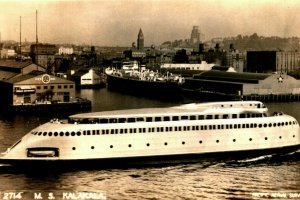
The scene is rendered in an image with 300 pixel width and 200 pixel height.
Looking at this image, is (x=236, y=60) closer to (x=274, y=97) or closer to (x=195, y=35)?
(x=195, y=35)

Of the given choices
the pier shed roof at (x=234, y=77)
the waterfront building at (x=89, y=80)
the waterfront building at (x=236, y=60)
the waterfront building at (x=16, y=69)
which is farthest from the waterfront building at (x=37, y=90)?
the waterfront building at (x=236, y=60)

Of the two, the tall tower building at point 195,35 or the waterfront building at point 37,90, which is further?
the tall tower building at point 195,35

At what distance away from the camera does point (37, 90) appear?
117ft

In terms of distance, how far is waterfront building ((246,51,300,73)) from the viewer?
3122 inches

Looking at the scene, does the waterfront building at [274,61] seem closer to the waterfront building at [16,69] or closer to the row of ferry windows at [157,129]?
the waterfront building at [16,69]

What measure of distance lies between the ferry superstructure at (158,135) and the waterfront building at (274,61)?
61.7 meters

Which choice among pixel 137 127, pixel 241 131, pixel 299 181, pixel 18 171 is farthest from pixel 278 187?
pixel 18 171

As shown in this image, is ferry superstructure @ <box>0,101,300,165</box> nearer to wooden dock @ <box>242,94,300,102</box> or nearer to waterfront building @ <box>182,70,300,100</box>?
wooden dock @ <box>242,94,300,102</box>

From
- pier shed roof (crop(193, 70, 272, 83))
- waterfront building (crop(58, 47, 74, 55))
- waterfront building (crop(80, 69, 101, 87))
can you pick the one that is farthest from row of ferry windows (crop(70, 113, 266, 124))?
waterfront building (crop(58, 47, 74, 55))

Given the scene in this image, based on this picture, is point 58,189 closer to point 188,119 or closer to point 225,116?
point 188,119

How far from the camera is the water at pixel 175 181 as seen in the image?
1377 centimetres

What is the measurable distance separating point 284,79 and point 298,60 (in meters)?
38.3

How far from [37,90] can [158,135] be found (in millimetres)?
20515

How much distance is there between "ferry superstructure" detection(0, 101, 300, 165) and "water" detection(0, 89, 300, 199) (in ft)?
1.50
